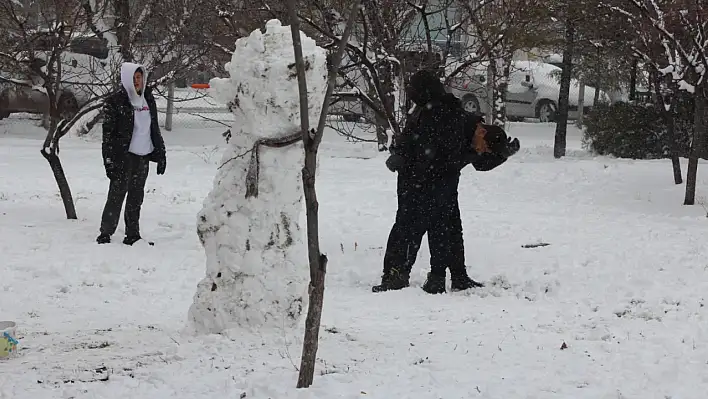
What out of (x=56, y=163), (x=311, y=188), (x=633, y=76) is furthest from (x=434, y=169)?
(x=633, y=76)

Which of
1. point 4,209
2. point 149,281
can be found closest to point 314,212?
point 149,281

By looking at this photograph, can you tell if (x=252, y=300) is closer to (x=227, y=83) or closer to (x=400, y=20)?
(x=227, y=83)

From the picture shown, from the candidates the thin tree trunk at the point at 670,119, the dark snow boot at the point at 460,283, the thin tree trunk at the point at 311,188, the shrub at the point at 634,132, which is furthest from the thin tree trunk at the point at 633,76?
the thin tree trunk at the point at 311,188

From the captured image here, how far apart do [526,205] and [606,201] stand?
1248mm

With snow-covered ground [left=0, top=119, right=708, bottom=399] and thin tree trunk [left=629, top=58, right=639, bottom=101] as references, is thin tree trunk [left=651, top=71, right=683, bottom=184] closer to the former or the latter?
snow-covered ground [left=0, top=119, right=708, bottom=399]

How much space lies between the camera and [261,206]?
4883 millimetres

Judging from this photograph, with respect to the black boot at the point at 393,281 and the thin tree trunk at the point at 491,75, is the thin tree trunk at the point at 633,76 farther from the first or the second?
the black boot at the point at 393,281

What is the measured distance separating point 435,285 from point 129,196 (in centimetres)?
343

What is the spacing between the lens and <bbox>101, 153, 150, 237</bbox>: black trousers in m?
8.27

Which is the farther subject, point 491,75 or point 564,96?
point 564,96

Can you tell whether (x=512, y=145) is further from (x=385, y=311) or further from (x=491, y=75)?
(x=491, y=75)

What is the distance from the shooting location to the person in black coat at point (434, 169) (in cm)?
639

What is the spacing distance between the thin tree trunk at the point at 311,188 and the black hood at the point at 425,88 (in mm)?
2554

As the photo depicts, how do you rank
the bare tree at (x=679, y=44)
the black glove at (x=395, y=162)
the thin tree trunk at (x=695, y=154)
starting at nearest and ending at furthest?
the black glove at (x=395, y=162) < the bare tree at (x=679, y=44) < the thin tree trunk at (x=695, y=154)
